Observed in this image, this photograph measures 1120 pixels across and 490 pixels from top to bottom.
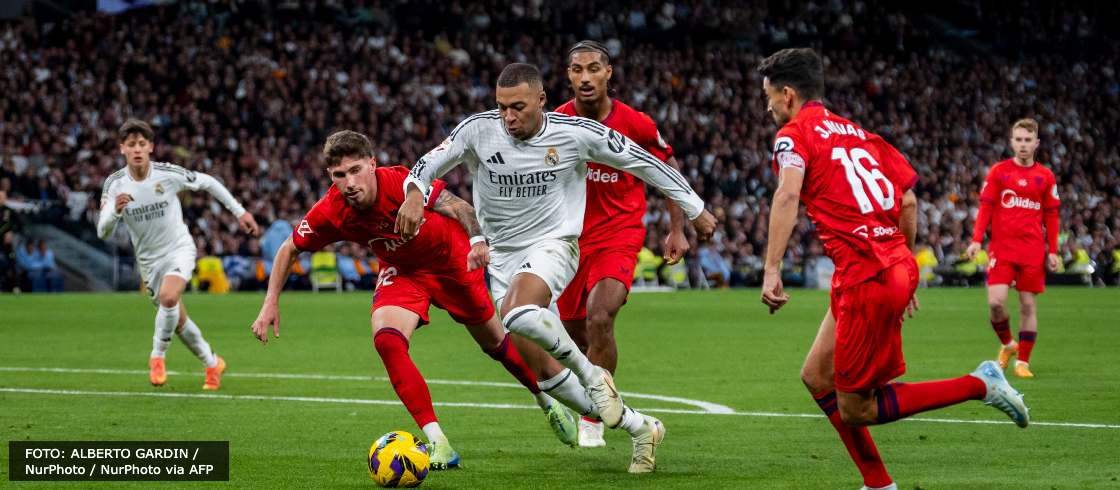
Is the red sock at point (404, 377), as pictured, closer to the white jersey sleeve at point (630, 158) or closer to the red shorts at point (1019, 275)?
the white jersey sleeve at point (630, 158)

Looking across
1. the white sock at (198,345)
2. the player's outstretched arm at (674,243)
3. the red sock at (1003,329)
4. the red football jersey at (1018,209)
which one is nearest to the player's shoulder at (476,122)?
the player's outstretched arm at (674,243)

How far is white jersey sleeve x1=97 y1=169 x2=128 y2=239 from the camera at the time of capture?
45.0 feet

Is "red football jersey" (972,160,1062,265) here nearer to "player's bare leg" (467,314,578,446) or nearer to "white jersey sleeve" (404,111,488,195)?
"player's bare leg" (467,314,578,446)

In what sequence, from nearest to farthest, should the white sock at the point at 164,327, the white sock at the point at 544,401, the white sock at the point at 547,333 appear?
the white sock at the point at 547,333 → the white sock at the point at 544,401 → the white sock at the point at 164,327

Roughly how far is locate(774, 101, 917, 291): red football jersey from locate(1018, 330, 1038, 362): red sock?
810cm

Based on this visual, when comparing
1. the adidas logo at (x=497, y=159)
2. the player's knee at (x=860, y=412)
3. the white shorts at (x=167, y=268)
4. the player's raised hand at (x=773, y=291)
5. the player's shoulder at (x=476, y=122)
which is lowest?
the white shorts at (x=167, y=268)

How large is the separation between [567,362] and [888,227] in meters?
2.02

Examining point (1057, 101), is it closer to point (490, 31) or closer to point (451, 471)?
point (490, 31)

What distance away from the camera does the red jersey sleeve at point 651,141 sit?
9930 mm

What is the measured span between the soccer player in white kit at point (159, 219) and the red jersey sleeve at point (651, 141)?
17.2ft

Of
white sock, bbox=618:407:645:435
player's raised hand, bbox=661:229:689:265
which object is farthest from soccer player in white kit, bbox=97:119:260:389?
white sock, bbox=618:407:645:435

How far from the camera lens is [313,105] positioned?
127 feet

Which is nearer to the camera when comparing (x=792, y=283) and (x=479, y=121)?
(x=479, y=121)

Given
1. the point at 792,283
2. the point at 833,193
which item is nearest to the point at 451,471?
the point at 833,193
